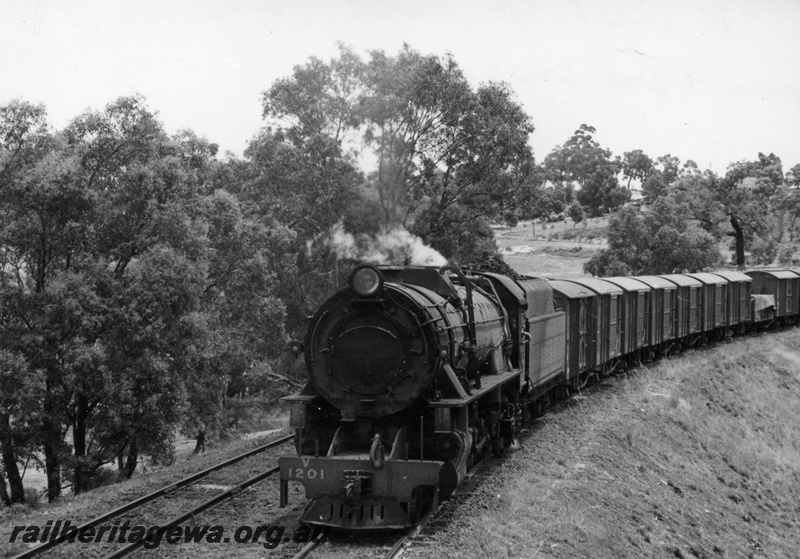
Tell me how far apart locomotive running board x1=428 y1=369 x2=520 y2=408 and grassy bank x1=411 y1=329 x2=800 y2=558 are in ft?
4.88

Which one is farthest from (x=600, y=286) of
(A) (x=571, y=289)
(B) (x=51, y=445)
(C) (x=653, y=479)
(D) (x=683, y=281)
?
(B) (x=51, y=445)

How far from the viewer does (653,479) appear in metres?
13.6

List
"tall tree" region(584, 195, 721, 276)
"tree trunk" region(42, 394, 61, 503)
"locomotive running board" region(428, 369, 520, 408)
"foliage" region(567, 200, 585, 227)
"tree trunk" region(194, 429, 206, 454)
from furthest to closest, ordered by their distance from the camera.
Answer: "foliage" region(567, 200, 585, 227) → "tall tree" region(584, 195, 721, 276) → "tree trunk" region(194, 429, 206, 454) → "tree trunk" region(42, 394, 61, 503) → "locomotive running board" region(428, 369, 520, 408)

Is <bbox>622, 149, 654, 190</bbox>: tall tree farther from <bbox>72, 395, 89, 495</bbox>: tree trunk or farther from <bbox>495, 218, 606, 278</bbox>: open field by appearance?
<bbox>72, 395, 89, 495</bbox>: tree trunk

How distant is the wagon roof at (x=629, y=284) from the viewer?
2257 cm

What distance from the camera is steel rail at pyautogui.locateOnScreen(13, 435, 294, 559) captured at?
9.11 metres

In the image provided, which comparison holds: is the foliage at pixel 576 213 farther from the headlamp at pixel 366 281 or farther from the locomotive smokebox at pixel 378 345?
the headlamp at pixel 366 281

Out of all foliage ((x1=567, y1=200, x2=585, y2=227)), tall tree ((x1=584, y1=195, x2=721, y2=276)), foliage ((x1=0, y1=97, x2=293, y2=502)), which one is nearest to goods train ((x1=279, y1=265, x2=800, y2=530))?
foliage ((x1=0, y1=97, x2=293, y2=502))

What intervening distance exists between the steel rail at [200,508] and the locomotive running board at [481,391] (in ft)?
12.3

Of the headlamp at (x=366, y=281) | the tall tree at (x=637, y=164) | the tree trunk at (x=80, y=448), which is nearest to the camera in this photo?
the headlamp at (x=366, y=281)

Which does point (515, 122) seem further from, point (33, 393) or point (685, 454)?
point (33, 393)

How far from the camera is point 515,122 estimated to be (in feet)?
97.4

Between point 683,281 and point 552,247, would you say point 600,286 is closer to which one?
point 683,281

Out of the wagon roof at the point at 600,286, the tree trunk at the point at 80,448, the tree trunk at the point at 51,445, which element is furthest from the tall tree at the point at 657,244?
the tree trunk at the point at 51,445
